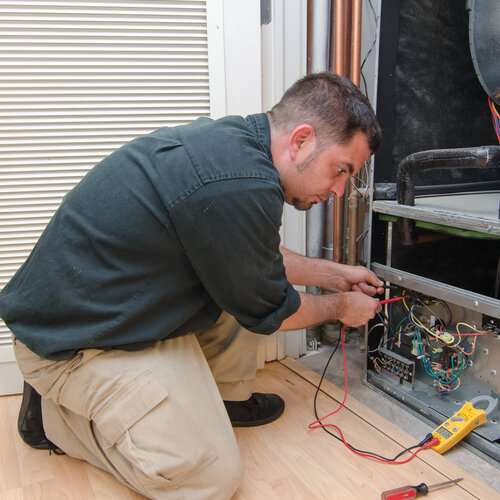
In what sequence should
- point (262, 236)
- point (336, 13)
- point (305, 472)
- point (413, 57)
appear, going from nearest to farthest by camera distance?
1. point (262, 236)
2. point (305, 472)
3. point (413, 57)
4. point (336, 13)

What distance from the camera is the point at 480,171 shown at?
1.52m

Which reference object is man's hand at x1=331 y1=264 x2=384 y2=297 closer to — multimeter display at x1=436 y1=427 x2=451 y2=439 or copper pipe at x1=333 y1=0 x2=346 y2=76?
multimeter display at x1=436 y1=427 x2=451 y2=439

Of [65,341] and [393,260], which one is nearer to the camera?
[65,341]

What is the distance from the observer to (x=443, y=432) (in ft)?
3.80

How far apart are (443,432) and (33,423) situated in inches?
43.2

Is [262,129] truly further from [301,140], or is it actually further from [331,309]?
[331,309]

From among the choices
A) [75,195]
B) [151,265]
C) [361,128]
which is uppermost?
[361,128]

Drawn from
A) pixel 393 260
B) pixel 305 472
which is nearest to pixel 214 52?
pixel 393 260

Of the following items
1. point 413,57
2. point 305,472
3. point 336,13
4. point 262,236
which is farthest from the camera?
point 336,13

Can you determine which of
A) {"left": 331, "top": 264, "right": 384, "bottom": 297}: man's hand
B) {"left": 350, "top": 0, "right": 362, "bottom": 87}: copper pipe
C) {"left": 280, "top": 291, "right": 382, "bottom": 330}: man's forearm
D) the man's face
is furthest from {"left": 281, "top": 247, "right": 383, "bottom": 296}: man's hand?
{"left": 350, "top": 0, "right": 362, "bottom": 87}: copper pipe

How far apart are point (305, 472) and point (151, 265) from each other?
64 centimetres

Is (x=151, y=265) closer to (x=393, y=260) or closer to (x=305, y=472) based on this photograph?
(x=305, y=472)

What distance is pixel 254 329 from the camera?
1011 millimetres

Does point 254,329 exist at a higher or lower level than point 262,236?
lower
